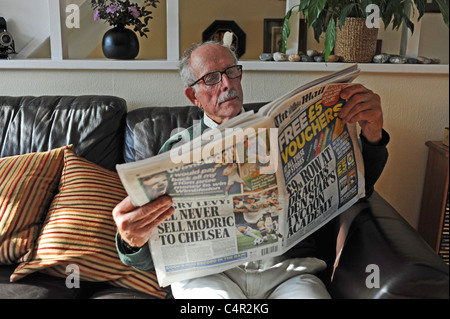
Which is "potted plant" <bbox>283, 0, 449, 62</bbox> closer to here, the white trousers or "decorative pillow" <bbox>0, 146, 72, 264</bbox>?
the white trousers

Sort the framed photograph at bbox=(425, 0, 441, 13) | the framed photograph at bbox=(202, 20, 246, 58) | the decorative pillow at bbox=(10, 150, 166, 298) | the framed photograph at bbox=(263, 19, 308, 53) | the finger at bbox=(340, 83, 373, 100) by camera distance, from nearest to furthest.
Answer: the finger at bbox=(340, 83, 373, 100) < the decorative pillow at bbox=(10, 150, 166, 298) < the framed photograph at bbox=(425, 0, 441, 13) < the framed photograph at bbox=(202, 20, 246, 58) < the framed photograph at bbox=(263, 19, 308, 53)

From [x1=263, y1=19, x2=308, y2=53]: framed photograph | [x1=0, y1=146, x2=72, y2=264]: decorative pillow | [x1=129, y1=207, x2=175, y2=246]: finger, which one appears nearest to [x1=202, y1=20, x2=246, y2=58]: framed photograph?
[x1=263, y1=19, x2=308, y2=53]: framed photograph

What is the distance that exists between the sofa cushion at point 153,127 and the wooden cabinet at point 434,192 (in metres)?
0.76

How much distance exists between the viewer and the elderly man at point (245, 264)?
969 mm

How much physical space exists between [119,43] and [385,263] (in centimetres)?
145

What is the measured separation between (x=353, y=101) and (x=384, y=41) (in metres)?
1.78

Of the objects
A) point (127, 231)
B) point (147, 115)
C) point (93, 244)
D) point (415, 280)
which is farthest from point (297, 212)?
point (147, 115)

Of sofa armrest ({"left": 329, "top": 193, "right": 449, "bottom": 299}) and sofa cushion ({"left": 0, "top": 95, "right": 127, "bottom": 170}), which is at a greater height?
sofa cushion ({"left": 0, "top": 95, "right": 127, "bottom": 170})

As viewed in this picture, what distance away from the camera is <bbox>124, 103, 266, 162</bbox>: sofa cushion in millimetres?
Result: 1688

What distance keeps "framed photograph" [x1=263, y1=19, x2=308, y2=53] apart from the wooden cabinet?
3.75 feet

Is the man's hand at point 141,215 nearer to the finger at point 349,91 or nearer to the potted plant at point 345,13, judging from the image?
the finger at point 349,91

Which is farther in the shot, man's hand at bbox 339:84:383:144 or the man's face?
the man's face

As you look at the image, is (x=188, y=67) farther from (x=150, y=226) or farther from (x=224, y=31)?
(x=224, y=31)
